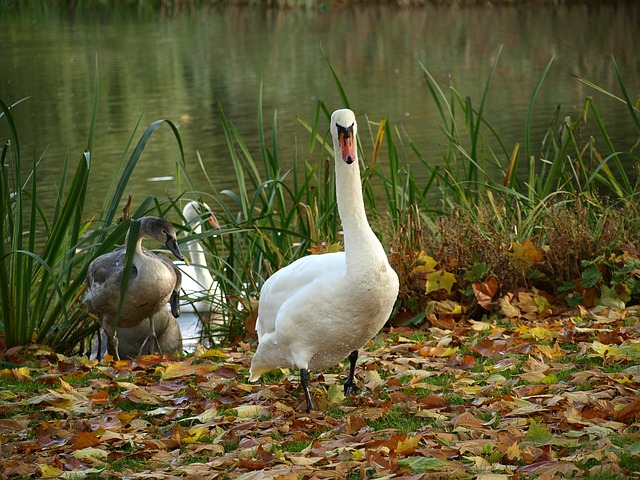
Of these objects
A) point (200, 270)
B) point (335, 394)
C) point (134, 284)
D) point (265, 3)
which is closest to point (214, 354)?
point (134, 284)

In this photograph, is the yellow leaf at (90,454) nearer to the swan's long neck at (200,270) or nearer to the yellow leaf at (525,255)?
the yellow leaf at (525,255)

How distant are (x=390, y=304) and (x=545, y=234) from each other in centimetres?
283

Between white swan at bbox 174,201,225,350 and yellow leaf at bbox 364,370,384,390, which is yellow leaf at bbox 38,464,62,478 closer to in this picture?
yellow leaf at bbox 364,370,384,390

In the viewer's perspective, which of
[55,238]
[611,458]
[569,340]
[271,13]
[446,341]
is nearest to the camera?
[611,458]

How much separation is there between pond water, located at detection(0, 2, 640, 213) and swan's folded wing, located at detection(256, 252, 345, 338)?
5.85 metres

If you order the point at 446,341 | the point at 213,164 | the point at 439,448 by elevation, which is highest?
the point at 439,448

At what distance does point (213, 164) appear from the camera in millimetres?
15164

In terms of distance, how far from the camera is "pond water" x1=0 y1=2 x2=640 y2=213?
55.5 feet

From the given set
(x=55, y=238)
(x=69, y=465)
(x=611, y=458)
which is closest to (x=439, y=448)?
(x=611, y=458)

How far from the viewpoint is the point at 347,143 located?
4.44 metres

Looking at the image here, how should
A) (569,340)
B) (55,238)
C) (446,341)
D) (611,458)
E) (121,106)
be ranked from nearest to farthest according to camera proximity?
(611,458), (569,340), (446,341), (55,238), (121,106)

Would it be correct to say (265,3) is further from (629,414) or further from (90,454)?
(629,414)

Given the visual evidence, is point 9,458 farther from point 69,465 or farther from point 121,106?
point 121,106

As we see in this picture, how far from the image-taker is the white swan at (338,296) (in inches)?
168
